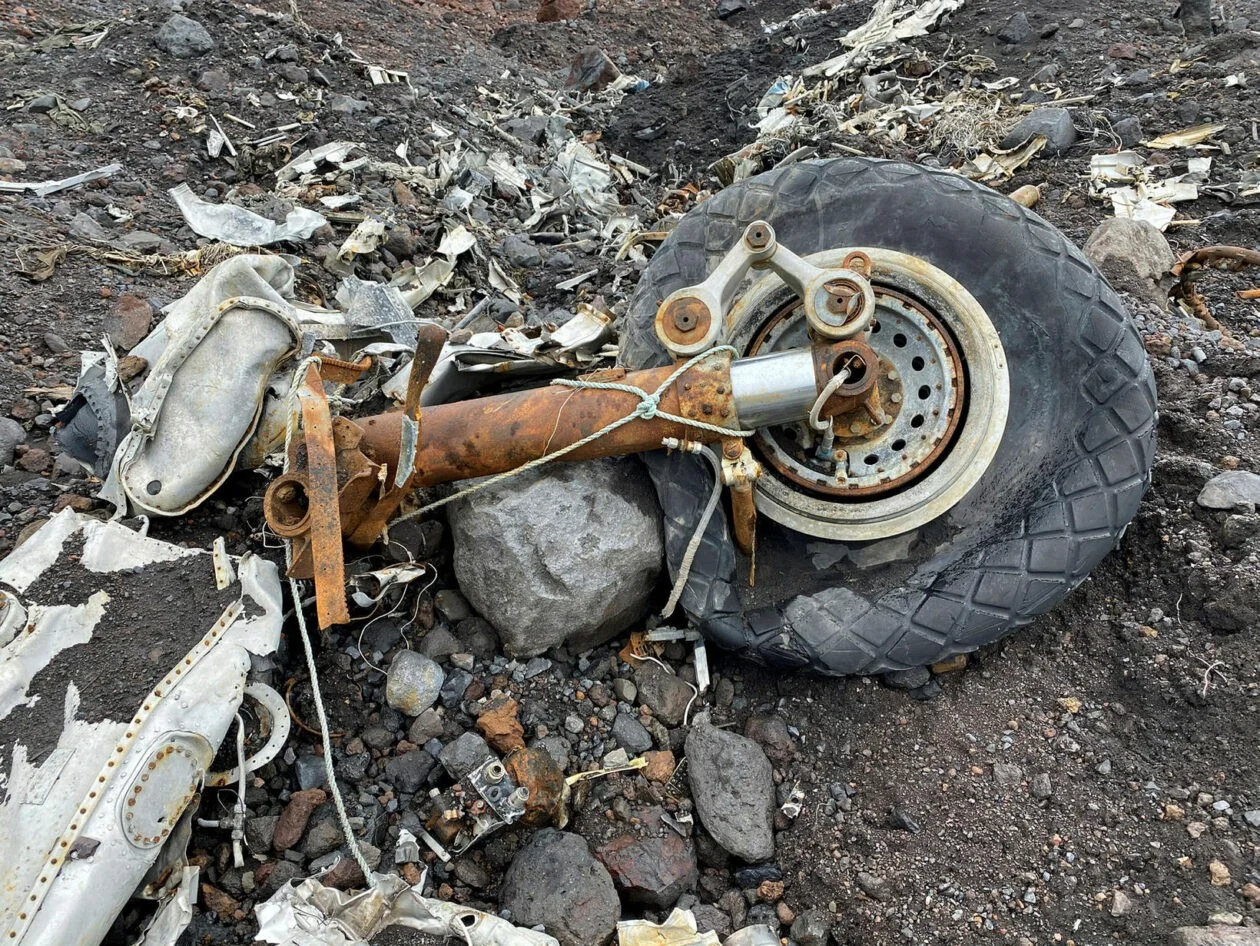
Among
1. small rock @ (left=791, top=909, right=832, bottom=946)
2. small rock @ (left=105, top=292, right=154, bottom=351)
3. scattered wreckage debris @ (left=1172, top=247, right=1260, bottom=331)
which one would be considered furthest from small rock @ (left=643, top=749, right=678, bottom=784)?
scattered wreckage debris @ (left=1172, top=247, right=1260, bottom=331)

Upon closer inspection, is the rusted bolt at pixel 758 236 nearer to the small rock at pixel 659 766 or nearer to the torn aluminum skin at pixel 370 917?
the small rock at pixel 659 766

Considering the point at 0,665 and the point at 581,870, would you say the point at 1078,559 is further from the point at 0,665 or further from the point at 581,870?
the point at 0,665

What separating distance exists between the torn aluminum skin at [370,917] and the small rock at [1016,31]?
7.29 meters

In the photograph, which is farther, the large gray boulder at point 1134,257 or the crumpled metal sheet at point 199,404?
the large gray boulder at point 1134,257

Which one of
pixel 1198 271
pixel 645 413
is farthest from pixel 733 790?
pixel 1198 271

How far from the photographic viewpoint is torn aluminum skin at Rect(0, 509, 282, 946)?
1639 mm

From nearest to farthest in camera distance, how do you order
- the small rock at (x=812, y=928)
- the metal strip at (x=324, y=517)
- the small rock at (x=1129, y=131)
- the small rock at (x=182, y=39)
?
1. the metal strip at (x=324, y=517)
2. the small rock at (x=812, y=928)
3. the small rock at (x=1129, y=131)
4. the small rock at (x=182, y=39)

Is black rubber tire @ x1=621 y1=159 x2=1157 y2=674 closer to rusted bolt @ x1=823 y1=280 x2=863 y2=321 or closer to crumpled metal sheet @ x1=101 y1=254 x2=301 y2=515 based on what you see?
rusted bolt @ x1=823 y1=280 x2=863 y2=321

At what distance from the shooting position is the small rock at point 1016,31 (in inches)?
252

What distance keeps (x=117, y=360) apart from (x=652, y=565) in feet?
6.10

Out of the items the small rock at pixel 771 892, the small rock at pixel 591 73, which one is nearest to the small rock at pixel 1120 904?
the small rock at pixel 771 892

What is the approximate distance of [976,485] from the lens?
2.30 metres

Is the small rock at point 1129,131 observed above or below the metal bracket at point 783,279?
below

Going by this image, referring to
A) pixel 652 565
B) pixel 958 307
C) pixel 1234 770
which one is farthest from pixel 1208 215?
pixel 652 565
